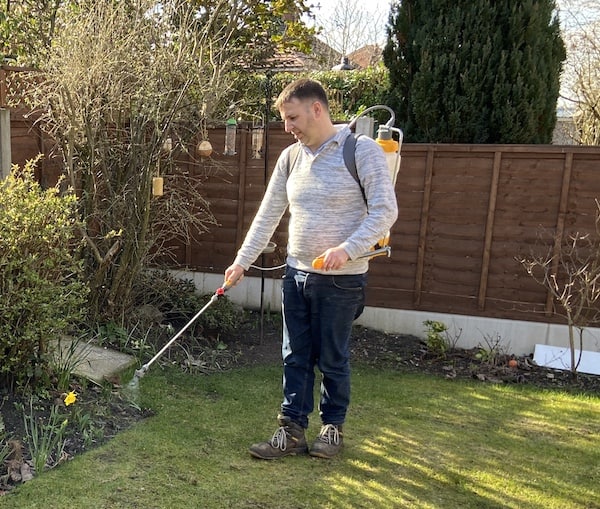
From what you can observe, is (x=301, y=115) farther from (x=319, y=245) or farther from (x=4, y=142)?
(x=4, y=142)

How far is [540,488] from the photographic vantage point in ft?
9.24

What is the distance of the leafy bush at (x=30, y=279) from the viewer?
9.53 feet

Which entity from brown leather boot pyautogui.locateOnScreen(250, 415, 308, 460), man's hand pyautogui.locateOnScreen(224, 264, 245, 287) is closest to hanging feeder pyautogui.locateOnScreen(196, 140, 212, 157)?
man's hand pyautogui.locateOnScreen(224, 264, 245, 287)

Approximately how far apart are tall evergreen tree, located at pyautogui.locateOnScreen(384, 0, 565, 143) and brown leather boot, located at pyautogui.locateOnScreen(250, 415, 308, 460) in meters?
3.61

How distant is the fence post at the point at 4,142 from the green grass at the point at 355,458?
1875 mm

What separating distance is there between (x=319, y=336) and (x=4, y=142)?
9.63ft

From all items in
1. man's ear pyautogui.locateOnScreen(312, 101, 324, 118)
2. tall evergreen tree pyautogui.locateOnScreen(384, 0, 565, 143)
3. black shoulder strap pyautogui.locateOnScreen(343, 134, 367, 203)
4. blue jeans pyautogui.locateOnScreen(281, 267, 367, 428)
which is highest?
tall evergreen tree pyautogui.locateOnScreen(384, 0, 565, 143)

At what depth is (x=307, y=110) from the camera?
8.62 ft

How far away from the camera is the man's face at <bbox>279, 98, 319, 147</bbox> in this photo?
262 centimetres

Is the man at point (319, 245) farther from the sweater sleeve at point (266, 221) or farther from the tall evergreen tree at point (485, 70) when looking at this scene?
the tall evergreen tree at point (485, 70)

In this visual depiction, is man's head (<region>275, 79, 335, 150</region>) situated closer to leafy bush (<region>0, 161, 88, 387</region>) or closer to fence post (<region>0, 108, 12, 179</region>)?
leafy bush (<region>0, 161, 88, 387</region>)

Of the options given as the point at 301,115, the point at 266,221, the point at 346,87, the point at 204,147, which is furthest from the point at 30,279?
the point at 346,87

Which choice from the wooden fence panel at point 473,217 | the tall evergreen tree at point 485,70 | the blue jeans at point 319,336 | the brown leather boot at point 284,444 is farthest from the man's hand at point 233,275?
the tall evergreen tree at point 485,70

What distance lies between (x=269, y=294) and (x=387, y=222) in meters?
3.46
